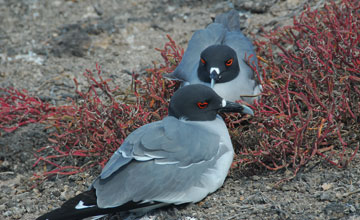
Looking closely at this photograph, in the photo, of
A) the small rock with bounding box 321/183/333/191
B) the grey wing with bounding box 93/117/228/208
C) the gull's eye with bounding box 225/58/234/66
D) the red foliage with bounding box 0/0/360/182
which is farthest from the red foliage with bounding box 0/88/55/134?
the small rock with bounding box 321/183/333/191

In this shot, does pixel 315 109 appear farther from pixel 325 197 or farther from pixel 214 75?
pixel 214 75

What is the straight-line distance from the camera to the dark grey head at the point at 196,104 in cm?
421

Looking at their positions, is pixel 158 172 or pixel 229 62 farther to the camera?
pixel 229 62

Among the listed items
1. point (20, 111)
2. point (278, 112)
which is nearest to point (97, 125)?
point (20, 111)

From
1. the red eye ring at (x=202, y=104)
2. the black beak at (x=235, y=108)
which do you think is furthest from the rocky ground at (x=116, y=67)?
the red eye ring at (x=202, y=104)

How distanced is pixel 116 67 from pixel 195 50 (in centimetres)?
141

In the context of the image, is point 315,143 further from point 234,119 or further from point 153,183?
point 153,183

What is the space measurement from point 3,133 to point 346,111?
359 centimetres

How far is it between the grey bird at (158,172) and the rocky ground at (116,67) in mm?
182

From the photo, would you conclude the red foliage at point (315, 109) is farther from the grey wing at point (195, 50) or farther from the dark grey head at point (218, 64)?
the grey wing at point (195, 50)

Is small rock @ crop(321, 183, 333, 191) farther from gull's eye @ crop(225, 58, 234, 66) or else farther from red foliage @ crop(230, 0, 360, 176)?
gull's eye @ crop(225, 58, 234, 66)

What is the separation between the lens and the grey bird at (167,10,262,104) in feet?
16.2

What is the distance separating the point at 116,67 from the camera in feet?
21.0

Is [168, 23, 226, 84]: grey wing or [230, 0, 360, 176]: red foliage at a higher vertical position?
[168, 23, 226, 84]: grey wing
